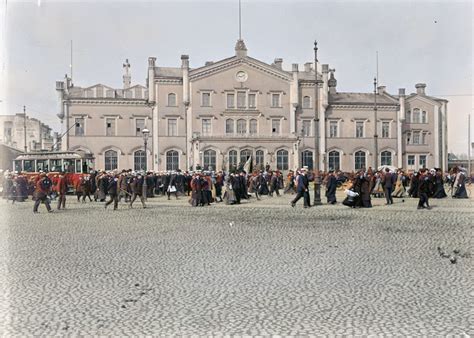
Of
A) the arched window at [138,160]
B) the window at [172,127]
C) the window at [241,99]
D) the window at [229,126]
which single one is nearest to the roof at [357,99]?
the window at [241,99]

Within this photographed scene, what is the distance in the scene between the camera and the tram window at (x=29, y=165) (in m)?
34.4

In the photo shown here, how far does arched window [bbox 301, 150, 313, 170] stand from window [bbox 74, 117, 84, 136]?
79.1ft

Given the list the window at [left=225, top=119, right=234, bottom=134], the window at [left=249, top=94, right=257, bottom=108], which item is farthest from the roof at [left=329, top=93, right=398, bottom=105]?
the window at [left=225, top=119, right=234, bottom=134]

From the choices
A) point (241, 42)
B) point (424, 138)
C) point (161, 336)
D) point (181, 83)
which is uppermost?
point (241, 42)

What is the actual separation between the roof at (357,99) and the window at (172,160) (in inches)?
763

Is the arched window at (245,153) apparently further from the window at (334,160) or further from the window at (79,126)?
the window at (79,126)

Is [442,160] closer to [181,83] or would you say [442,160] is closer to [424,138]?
[424,138]

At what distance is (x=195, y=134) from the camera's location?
53125mm

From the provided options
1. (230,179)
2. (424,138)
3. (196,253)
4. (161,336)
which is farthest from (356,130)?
(161,336)

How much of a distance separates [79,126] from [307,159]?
25077 millimetres

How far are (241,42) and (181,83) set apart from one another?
8.03 metres

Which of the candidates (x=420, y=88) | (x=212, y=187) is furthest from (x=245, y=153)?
(x=212, y=187)

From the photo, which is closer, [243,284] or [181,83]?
[243,284]

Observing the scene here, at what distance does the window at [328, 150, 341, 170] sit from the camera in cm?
5812
